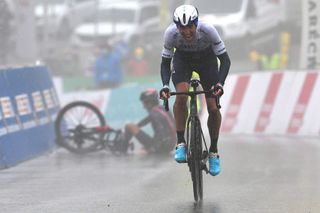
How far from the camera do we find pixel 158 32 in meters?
30.1

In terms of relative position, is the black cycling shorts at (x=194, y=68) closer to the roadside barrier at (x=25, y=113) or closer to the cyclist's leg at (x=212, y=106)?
the cyclist's leg at (x=212, y=106)

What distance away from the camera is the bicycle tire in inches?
528

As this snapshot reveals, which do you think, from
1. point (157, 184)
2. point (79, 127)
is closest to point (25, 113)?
point (79, 127)

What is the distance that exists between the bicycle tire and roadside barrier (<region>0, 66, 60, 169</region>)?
0.27m

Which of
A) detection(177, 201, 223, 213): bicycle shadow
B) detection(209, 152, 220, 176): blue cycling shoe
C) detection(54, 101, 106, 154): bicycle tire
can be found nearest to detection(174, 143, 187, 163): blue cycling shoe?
detection(209, 152, 220, 176): blue cycling shoe

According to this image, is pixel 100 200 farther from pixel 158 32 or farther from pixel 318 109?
pixel 158 32

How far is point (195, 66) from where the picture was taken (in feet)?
28.2

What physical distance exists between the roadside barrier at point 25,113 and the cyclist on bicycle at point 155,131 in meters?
1.34

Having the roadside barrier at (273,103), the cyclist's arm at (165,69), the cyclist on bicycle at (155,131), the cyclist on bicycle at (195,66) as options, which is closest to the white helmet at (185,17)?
the cyclist on bicycle at (195,66)

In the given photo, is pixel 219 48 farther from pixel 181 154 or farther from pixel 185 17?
pixel 181 154

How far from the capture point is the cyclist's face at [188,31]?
797cm

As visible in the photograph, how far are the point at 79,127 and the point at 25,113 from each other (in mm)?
922

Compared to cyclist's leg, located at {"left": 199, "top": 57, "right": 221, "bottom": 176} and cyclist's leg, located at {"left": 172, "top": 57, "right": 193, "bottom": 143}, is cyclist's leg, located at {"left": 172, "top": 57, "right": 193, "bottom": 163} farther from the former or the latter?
cyclist's leg, located at {"left": 199, "top": 57, "right": 221, "bottom": 176}

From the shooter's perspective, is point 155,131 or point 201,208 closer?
point 201,208
